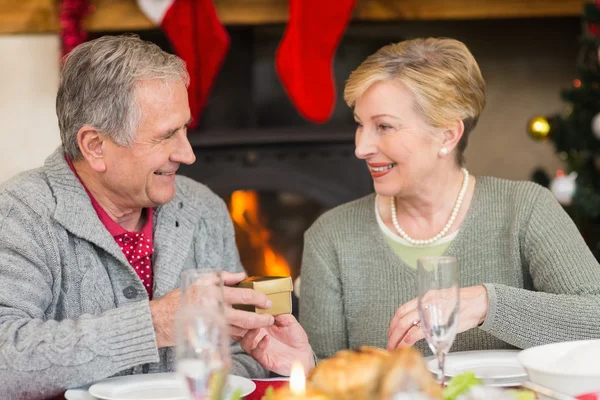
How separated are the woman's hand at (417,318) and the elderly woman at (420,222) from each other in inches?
8.2

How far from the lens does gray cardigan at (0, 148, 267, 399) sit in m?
1.33

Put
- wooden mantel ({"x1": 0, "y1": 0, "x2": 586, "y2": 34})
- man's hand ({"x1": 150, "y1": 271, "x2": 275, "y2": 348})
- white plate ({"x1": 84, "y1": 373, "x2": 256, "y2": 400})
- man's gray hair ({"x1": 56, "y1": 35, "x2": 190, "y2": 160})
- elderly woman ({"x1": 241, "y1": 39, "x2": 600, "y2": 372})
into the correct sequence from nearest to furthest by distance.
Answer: white plate ({"x1": 84, "y1": 373, "x2": 256, "y2": 400})
man's hand ({"x1": 150, "y1": 271, "x2": 275, "y2": 348})
man's gray hair ({"x1": 56, "y1": 35, "x2": 190, "y2": 160})
elderly woman ({"x1": 241, "y1": 39, "x2": 600, "y2": 372})
wooden mantel ({"x1": 0, "y1": 0, "x2": 586, "y2": 34})

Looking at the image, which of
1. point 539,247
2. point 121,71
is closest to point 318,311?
point 539,247

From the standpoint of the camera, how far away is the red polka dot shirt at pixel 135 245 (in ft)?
5.59

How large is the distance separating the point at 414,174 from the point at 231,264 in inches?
17.9

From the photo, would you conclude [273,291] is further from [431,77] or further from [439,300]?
[431,77]

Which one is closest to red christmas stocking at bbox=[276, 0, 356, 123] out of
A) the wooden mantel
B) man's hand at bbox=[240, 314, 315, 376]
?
the wooden mantel

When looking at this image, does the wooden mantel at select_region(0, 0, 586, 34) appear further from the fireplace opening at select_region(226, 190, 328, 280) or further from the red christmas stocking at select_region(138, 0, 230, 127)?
the fireplace opening at select_region(226, 190, 328, 280)

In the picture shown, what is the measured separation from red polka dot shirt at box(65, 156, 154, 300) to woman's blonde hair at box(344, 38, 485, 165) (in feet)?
1.77

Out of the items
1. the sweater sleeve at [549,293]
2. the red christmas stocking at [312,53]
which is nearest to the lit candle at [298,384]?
the sweater sleeve at [549,293]

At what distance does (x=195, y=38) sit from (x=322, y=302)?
4.27ft

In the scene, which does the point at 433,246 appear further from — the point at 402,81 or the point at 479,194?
the point at 402,81

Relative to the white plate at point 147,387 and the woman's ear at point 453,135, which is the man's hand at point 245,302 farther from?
the woman's ear at point 453,135

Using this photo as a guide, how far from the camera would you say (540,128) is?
2.85 metres
